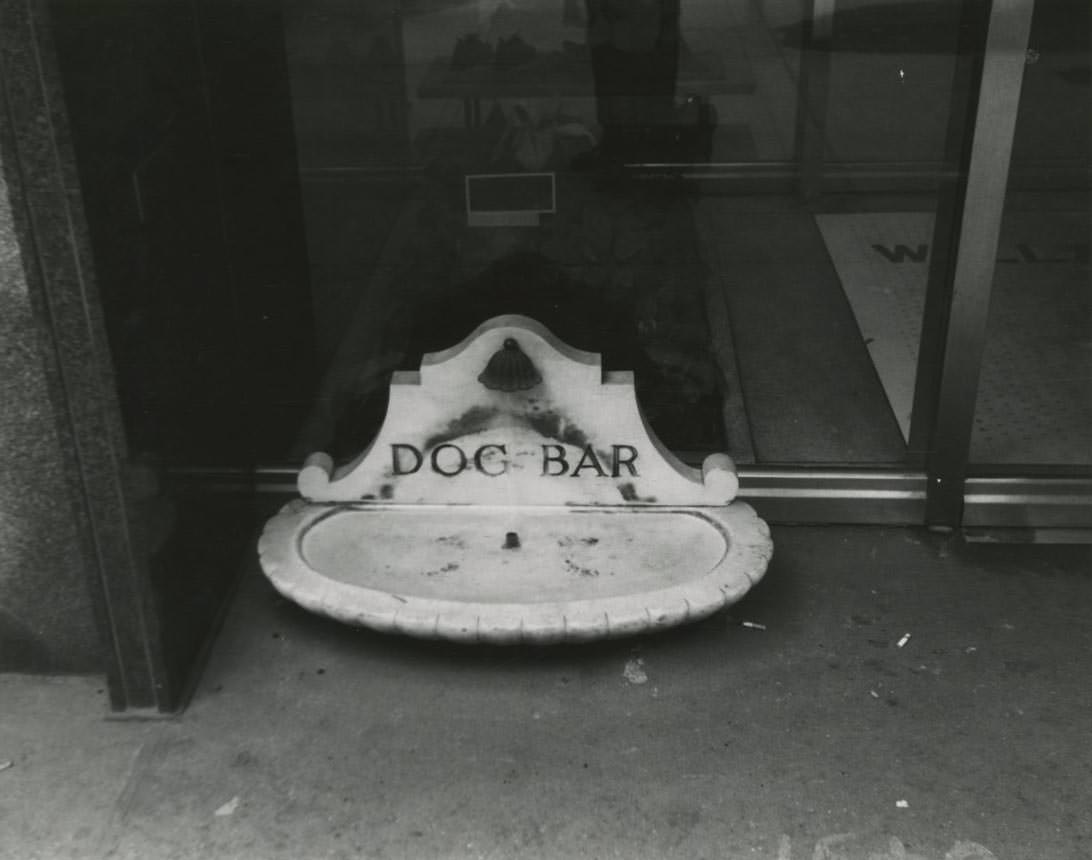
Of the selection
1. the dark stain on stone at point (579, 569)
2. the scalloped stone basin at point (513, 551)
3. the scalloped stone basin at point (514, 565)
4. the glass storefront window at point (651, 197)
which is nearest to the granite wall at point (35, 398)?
the scalloped stone basin at point (514, 565)

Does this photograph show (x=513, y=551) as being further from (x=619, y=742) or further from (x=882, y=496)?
(x=882, y=496)

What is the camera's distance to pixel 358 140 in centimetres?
365

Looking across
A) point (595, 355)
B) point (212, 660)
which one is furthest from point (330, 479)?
point (595, 355)

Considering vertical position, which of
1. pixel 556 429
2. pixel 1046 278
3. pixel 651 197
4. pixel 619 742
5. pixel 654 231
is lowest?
pixel 619 742

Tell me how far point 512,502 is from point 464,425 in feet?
0.91

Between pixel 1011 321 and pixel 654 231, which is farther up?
pixel 654 231

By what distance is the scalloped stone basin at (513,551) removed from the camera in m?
3.33

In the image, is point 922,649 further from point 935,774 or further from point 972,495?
point 972,495

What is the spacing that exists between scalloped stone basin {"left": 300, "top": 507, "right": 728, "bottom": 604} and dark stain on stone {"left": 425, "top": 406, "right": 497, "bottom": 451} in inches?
8.6

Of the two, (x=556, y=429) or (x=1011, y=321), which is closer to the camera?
(x=556, y=429)

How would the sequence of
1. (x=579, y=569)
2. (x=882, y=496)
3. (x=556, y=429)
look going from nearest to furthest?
(x=579, y=569), (x=556, y=429), (x=882, y=496)

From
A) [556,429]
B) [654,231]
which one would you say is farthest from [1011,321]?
[556,429]

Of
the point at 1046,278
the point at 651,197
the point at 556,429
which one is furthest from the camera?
the point at 1046,278

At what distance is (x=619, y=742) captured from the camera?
9.79 ft
